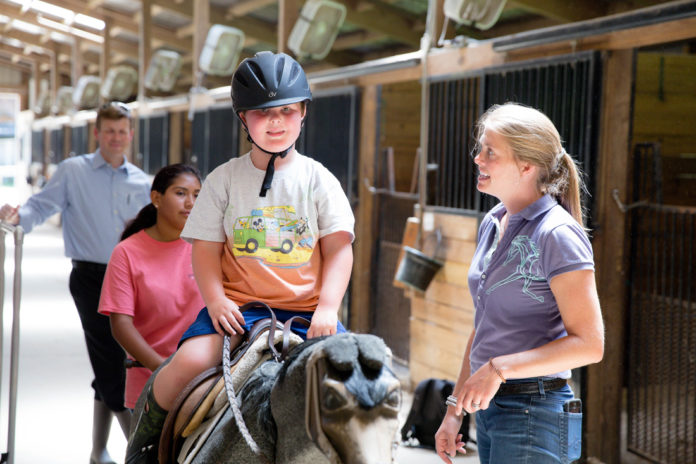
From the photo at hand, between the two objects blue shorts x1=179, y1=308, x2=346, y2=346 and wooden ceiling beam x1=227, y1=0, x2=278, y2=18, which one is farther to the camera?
wooden ceiling beam x1=227, y1=0, x2=278, y2=18

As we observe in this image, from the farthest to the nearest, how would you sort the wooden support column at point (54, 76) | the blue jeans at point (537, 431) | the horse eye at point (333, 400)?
the wooden support column at point (54, 76)
the blue jeans at point (537, 431)
the horse eye at point (333, 400)

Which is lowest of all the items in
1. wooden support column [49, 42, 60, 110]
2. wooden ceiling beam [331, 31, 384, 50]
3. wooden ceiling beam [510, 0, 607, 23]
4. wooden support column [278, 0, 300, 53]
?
wooden ceiling beam [510, 0, 607, 23]

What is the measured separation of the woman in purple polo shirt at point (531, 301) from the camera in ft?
5.29

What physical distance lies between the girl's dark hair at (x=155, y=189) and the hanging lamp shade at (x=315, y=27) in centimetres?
370

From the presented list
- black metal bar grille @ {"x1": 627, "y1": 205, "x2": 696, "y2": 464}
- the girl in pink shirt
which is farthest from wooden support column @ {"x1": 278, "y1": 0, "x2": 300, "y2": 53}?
the girl in pink shirt

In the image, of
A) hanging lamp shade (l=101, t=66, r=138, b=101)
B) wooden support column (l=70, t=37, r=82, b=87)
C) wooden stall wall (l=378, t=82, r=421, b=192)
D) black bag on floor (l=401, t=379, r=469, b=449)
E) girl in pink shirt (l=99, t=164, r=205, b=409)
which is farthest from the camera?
wooden support column (l=70, t=37, r=82, b=87)

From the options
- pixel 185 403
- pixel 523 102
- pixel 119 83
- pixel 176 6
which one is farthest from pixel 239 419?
pixel 119 83

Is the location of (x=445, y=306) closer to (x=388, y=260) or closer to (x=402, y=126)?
(x=388, y=260)

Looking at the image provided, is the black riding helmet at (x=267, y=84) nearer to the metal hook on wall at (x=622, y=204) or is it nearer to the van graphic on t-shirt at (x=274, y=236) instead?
the van graphic on t-shirt at (x=274, y=236)

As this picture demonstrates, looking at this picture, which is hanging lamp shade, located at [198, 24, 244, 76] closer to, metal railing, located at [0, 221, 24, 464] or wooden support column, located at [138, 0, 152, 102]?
wooden support column, located at [138, 0, 152, 102]

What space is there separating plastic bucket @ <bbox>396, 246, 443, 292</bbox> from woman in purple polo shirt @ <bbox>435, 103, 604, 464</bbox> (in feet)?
9.31

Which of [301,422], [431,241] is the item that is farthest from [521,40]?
[301,422]

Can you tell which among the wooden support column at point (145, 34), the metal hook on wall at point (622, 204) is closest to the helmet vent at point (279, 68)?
the metal hook on wall at point (622, 204)

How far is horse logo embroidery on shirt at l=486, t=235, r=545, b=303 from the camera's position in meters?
1.70
